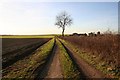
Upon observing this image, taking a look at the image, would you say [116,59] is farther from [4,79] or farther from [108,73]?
[4,79]

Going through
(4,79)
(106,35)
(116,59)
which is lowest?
(4,79)

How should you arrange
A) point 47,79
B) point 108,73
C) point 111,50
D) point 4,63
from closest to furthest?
point 47,79
point 108,73
point 111,50
point 4,63

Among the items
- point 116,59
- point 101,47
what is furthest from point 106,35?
point 116,59

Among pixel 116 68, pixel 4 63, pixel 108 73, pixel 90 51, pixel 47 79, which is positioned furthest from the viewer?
pixel 90 51

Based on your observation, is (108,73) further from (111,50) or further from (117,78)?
(111,50)

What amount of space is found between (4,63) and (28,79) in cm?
663

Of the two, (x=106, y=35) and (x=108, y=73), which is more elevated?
(x=106, y=35)

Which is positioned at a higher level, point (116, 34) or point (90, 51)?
point (116, 34)

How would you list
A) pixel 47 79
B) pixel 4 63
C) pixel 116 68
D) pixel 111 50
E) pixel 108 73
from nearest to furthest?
pixel 47 79 → pixel 108 73 → pixel 116 68 → pixel 111 50 → pixel 4 63

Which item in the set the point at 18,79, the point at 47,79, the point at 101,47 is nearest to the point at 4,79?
the point at 18,79

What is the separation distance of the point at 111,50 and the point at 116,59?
134 centimetres

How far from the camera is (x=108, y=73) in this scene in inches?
471

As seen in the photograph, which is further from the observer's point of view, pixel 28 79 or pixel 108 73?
pixel 108 73

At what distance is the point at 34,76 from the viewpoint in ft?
37.6
